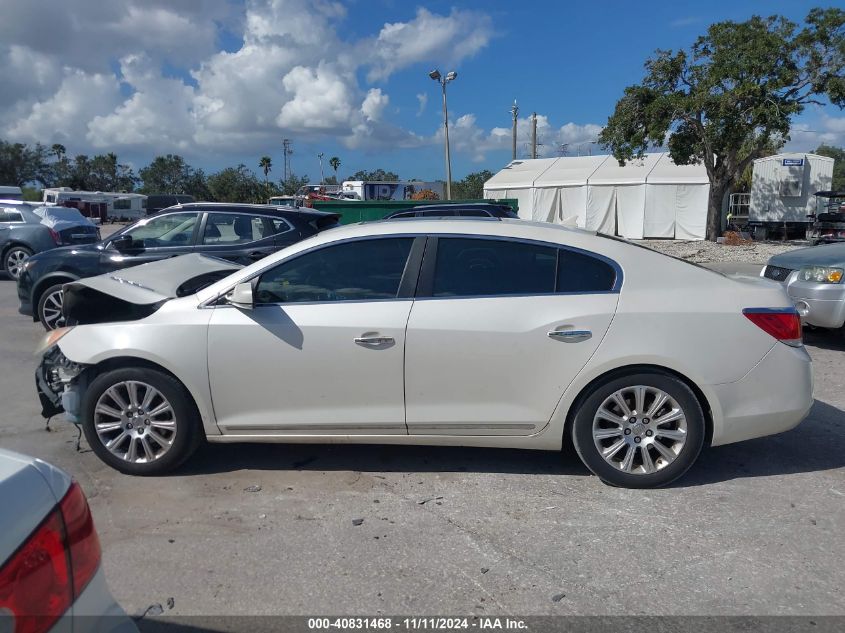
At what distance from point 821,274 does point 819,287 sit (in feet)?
0.51

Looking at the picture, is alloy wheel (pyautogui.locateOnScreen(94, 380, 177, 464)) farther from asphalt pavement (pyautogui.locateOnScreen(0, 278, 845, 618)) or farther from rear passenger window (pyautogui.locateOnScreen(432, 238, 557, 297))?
rear passenger window (pyautogui.locateOnScreen(432, 238, 557, 297))

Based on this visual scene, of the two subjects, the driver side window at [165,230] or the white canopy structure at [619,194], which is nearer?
the driver side window at [165,230]

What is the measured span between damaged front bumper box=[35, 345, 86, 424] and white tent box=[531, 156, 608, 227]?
29502 mm

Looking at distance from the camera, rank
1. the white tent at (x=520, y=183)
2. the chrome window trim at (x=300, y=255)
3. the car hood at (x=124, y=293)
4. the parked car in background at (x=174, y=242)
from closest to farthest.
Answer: the chrome window trim at (x=300, y=255), the car hood at (x=124, y=293), the parked car in background at (x=174, y=242), the white tent at (x=520, y=183)

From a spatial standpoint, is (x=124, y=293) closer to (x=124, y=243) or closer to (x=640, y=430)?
(x=640, y=430)

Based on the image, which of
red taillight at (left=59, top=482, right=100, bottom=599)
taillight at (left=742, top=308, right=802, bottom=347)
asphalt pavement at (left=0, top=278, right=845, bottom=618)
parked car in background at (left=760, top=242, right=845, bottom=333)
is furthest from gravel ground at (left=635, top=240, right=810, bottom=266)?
red taillight at (left=59, top=482, right=100, bottom=599)

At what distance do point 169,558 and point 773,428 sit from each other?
11.5 ft

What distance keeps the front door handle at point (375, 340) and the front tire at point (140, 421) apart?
46.4 inches

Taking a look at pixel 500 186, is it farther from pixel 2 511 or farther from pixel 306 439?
pixel 2 511

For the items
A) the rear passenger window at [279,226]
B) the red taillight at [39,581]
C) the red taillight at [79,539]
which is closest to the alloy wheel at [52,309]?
the rear passenger window at [279,226]

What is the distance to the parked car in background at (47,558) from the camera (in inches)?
62.8

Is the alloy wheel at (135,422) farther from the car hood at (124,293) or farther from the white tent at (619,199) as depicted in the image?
the white tent at (619,199)

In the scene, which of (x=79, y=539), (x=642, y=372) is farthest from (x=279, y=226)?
(x=79, y=539)

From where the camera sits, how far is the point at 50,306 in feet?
28.8
